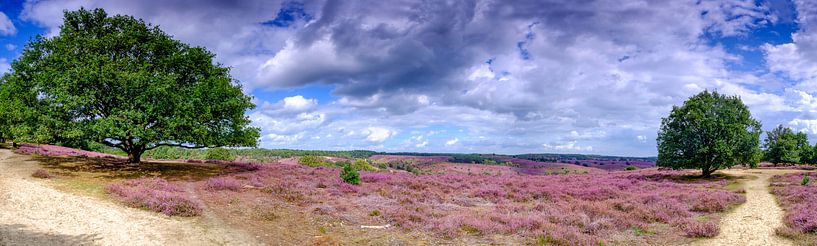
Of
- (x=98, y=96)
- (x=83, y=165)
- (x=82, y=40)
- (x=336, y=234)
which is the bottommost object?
(x=336, y=234)

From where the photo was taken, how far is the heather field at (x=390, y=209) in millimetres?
15344

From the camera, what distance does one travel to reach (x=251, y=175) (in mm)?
29125

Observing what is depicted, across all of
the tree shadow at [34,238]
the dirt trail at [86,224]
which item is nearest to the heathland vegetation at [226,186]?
the dirt trail at [86,224]

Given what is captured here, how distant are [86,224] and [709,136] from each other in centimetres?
4993

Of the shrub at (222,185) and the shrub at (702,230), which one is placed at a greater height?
the shrub at (222,185)

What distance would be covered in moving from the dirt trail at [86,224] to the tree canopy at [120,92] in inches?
253

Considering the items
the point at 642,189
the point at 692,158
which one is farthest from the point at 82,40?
the point at 692,158

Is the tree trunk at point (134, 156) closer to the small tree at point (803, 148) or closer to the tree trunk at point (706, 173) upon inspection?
the tree trunk at point (706, 173)

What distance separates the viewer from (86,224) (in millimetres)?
12961

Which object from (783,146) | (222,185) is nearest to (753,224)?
(222,185)

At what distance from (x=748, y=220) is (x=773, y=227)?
1.92 metres

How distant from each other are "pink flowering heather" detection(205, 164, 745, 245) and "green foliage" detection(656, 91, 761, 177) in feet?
24.1

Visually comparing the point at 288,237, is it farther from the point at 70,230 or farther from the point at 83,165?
the point at 83,165

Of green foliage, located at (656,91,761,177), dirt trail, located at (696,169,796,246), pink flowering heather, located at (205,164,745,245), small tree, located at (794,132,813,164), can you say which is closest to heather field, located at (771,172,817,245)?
dirt trail, located at (696,169,796,246)
